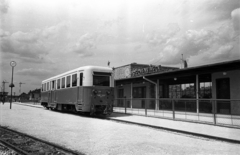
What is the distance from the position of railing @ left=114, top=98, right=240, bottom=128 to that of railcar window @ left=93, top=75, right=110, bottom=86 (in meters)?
3.16

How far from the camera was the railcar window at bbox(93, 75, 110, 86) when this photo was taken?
14.6m

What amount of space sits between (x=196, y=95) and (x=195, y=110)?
4868 mm

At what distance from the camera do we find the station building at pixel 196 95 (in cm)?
1098

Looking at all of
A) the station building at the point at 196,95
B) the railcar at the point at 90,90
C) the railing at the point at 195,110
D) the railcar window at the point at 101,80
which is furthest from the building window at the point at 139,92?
the railcar window at the point at 101,80

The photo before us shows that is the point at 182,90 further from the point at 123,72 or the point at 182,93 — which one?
the point at 123,72

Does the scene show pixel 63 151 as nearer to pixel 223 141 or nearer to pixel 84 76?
pixel 223 141

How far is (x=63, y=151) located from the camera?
5.96 meters

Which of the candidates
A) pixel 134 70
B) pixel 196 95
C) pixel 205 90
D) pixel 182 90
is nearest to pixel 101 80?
pixel 196 95

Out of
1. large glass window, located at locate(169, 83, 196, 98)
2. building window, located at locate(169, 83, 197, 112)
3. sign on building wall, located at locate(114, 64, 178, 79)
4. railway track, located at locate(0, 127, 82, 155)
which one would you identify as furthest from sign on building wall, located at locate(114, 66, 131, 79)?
railway track, located at locate(0, 127, 82, 155)

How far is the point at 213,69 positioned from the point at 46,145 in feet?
37.6

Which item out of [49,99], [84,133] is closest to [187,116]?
[84,133]

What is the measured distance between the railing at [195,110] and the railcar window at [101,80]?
3.16 meters

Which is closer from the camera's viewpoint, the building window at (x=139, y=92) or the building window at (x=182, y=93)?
the building window at (x=182, y=93)

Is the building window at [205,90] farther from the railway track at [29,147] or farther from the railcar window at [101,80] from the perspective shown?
the railway track at [29,147]
